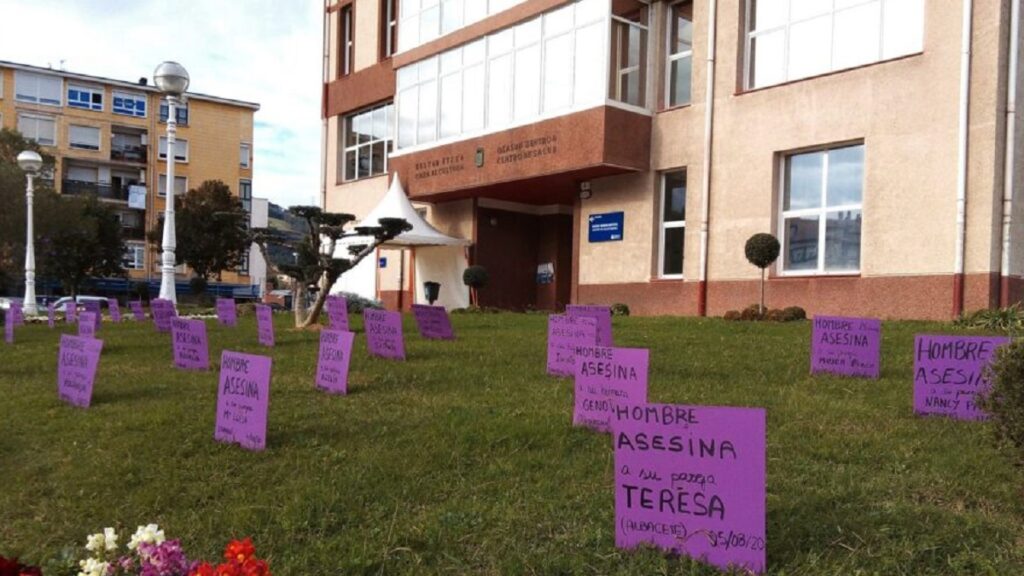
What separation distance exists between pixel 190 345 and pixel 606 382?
203 inches

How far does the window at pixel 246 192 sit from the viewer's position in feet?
216

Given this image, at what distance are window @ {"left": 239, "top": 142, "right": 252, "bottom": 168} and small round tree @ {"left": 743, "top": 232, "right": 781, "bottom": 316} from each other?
58.5m

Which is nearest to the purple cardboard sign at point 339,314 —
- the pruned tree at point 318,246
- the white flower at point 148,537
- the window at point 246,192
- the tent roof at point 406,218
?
the pruned tree at point 318,246

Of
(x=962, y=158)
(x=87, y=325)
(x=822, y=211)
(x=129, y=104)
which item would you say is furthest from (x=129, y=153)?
(x=962, y=158)

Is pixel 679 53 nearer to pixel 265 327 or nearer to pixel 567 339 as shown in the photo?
pixel 265 327

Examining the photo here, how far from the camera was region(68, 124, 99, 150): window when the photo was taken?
58844 millimetres

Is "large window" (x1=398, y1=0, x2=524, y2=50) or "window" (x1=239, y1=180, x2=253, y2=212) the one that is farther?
"window" (x1=239, y1=180, x2=253, y2=212)

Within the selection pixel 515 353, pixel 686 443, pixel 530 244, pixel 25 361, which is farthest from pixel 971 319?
pixel 530 244

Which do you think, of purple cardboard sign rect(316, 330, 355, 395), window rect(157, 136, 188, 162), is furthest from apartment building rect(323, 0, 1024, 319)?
window rect(157, 136, 188, 162)

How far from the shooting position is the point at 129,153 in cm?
6116

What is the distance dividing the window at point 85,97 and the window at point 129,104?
110 centimetres

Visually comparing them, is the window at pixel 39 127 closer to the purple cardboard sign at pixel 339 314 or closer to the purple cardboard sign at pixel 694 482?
the purple cardboard sign at pixel 339 314

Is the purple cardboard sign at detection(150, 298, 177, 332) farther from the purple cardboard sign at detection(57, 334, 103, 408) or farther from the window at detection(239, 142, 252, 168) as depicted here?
the window at detection(239, 142, 252, 168)

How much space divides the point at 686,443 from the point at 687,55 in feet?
53.7
